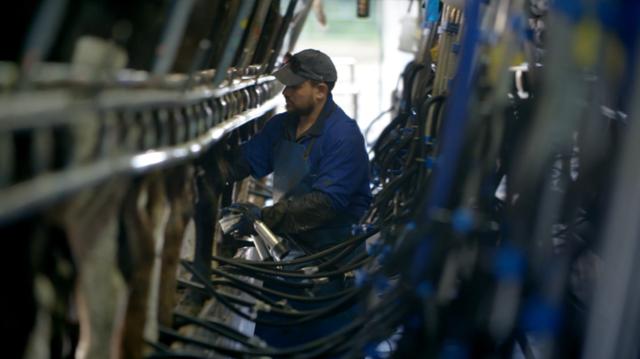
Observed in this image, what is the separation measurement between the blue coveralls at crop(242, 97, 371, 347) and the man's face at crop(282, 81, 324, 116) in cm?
6

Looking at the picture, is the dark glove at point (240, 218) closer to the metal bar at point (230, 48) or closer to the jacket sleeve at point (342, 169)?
the jacket sleeve at point (342, 169)

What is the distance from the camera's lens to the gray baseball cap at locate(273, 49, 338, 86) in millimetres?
5586

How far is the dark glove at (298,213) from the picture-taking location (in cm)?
529

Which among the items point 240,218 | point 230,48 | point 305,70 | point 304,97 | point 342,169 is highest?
point 230,48

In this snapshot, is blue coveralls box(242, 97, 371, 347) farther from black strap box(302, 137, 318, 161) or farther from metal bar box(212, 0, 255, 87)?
metal bar box(212, 0, 255, 87)

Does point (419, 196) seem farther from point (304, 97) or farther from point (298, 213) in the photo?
point (304, 97)

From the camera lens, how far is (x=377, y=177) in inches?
296

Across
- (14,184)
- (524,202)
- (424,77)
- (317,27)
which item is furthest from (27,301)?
(317,27)

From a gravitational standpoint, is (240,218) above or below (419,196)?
below

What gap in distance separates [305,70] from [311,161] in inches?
17.4

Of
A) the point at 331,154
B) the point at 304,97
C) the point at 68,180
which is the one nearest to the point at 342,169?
the point at 331,154

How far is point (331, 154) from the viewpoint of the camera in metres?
5.46

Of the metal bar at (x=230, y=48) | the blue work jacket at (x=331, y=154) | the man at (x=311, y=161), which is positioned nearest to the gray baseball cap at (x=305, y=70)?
the man at (x=311, y=161)

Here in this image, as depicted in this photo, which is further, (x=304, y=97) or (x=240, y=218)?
(x=304, y=97)
